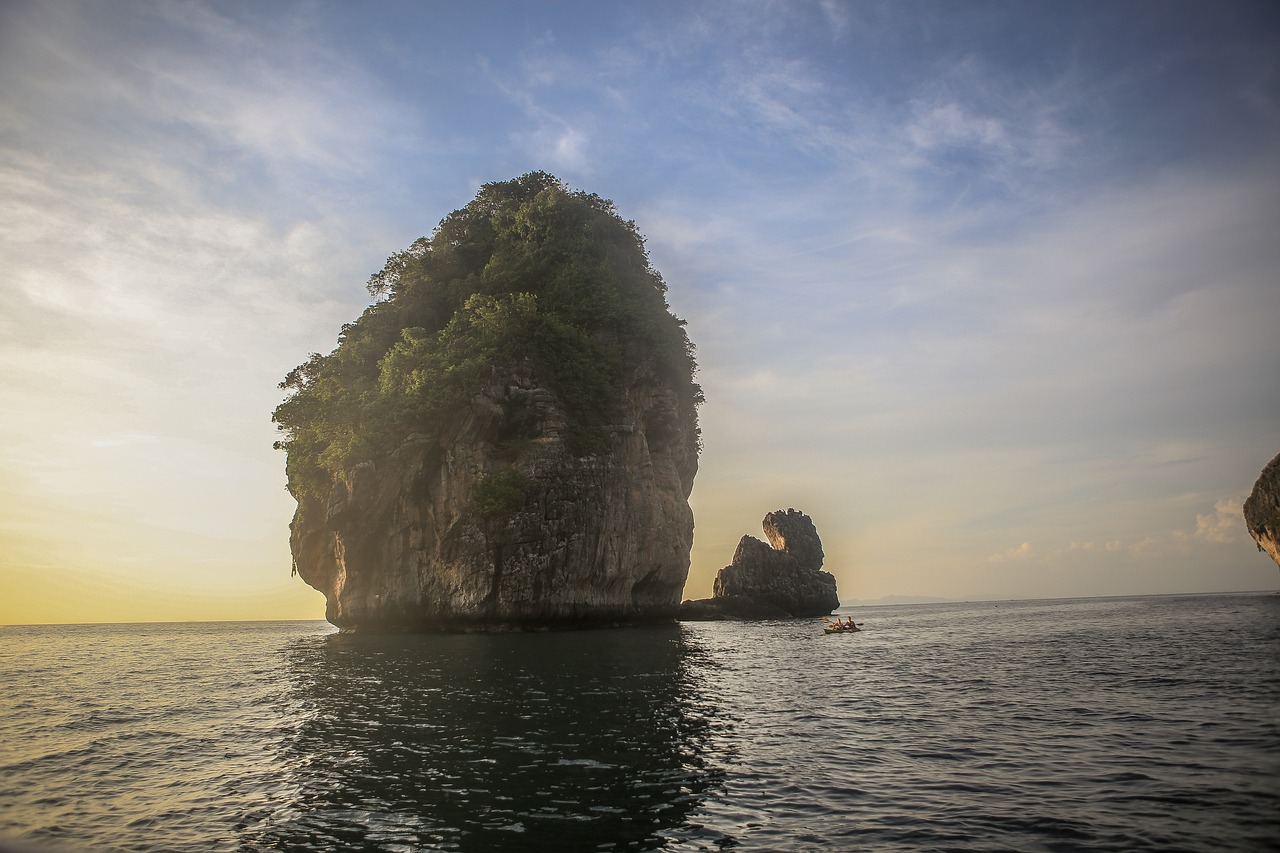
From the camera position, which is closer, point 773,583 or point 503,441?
point 503,441

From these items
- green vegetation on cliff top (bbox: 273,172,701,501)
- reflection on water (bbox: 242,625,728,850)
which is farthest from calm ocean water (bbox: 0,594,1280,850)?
green vegetation on cliff top (bbox: 273,172,701,501)

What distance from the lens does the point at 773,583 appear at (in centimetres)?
8656

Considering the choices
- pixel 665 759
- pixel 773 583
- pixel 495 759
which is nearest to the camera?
pixel 665 759

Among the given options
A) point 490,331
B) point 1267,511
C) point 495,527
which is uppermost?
point 490,331

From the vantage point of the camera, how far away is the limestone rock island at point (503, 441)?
1969 inches

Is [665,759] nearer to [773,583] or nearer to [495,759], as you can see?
[495,759]

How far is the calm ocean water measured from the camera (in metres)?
10.0

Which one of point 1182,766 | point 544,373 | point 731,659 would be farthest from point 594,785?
point 544,373

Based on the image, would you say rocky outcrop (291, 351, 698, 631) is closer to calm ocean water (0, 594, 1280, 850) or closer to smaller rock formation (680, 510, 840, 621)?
calm ocean water (0, 594, 1280, 850)

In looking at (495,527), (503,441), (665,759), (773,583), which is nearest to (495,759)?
(665,759)

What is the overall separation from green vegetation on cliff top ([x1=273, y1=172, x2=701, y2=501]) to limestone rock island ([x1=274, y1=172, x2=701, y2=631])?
0.18m

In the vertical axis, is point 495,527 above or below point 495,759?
above

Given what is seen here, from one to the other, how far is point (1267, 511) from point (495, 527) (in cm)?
7349

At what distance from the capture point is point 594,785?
1223 cm
